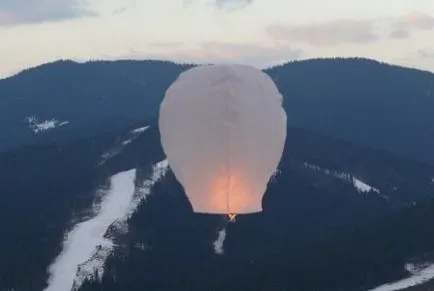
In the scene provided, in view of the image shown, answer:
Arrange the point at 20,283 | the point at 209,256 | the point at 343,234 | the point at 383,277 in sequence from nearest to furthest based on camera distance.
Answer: the point at 383,277
the point at 20,283
the point at 343,234
the point at 209,256

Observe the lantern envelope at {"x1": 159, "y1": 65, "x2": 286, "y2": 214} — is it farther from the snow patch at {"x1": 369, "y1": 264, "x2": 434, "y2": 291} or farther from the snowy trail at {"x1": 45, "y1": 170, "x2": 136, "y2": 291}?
the snowy trail at {"x1": 45, "y1": 170, "x2": 136, "y2": 291}

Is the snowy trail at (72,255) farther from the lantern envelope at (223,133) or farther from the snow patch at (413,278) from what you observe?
the lantern envelope at (223,133)

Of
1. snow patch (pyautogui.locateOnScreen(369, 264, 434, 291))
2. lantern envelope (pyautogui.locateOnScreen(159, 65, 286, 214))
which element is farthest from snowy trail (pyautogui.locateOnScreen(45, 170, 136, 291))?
lantern envelope (pyautogui.locateOnScreen(159, 65, 286, 214))

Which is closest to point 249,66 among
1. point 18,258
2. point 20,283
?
point 20,283

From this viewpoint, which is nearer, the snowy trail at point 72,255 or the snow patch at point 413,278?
the snow patch at point 413,278

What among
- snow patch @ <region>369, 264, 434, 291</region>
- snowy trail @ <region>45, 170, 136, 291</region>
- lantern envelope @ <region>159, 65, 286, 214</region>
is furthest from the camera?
snowy trail @ <region>45, 170, 136, 291</region>

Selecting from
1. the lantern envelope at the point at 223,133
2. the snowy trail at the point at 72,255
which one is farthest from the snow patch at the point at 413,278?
the lantern envelope at the point at 223,133

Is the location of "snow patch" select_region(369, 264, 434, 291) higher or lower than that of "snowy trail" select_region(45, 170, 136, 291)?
higher

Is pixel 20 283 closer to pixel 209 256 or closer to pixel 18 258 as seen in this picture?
pixel 18 258
